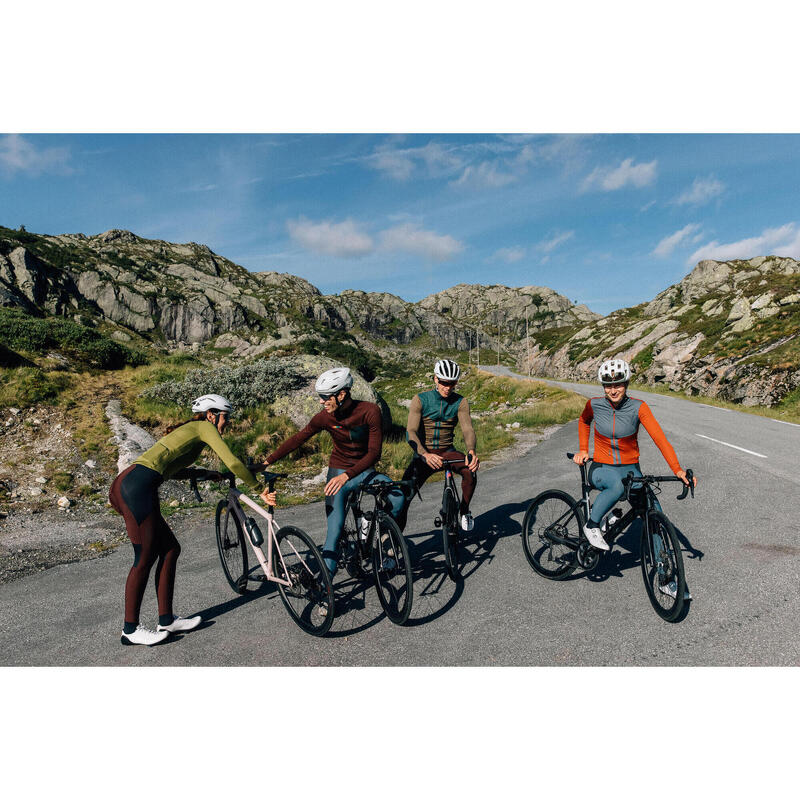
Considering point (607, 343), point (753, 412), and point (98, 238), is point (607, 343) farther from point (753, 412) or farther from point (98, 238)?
point (98, 238)

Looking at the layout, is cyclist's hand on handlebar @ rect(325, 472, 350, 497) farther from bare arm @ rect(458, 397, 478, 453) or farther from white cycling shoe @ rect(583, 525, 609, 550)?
white cycling shoe @ rect(583, 525, 609, 550)

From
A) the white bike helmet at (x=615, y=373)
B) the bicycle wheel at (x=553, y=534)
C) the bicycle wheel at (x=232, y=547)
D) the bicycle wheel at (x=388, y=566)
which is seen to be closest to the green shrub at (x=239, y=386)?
the bicycle wheel at (x=232, y=547)

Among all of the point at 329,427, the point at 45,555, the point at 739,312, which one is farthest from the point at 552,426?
the point at 739,312

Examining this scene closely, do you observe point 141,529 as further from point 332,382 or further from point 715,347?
point 715,347

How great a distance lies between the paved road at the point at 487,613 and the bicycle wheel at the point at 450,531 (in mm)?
154

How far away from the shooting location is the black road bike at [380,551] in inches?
158

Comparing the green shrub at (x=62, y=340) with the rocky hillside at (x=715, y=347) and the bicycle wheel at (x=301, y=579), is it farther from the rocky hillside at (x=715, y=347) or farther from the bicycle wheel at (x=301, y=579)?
the rocky hillside at (x=715, y=347)

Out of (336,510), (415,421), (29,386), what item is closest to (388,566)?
(336,510)

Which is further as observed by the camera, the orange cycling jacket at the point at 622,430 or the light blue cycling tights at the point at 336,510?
the orange cycling jacket at the point at 622,430

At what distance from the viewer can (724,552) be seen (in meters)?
5.25

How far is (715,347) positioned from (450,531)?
3863cm

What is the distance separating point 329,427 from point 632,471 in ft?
9.98

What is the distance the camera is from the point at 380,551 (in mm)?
4168

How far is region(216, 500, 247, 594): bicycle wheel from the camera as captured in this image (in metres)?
4.91
